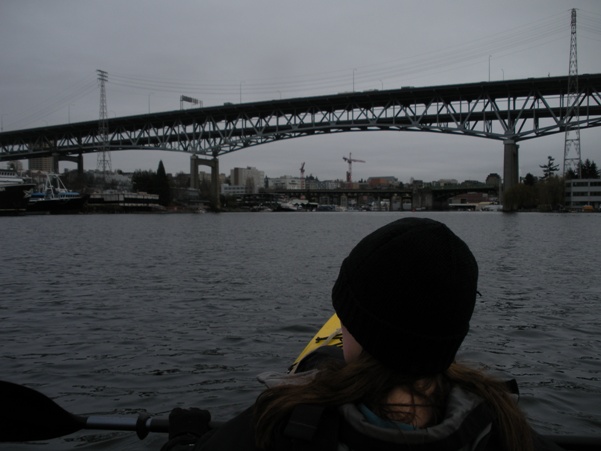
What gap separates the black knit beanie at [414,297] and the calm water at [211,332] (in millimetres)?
1679

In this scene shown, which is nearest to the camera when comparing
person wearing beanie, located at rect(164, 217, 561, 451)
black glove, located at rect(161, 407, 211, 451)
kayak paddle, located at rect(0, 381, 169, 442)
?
person wearing beanie, located at rect(164, 217, 561, 451)

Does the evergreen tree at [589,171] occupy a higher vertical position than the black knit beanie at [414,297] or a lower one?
higher

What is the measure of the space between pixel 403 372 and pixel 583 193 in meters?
107

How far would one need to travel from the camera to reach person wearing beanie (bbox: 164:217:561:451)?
1455mm

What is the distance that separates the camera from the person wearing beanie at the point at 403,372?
1.46 metres

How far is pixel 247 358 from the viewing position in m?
7.55

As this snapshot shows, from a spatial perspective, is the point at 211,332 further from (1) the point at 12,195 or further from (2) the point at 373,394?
(1) the point at 12,195

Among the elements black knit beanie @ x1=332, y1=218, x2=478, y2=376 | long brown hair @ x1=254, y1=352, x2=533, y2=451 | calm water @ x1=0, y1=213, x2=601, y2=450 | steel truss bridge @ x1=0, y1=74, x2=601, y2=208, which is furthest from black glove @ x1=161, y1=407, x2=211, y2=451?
steel truss bridge @ x1=0, y1=74, x2=601, y2=208

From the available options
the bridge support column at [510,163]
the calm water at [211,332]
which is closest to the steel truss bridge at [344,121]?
the bridge support column at [510,163]

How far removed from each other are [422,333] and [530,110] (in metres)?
82.1

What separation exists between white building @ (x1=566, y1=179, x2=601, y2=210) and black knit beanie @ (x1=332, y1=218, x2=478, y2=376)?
10414 cm

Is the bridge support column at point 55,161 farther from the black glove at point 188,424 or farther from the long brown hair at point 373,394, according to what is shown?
the long brown hair at point 373,394

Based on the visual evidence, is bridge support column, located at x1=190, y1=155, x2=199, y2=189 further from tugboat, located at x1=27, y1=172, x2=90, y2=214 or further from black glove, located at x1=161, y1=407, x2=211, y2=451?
black glove, located at x1=161, y1=407, x2=211, y2=451

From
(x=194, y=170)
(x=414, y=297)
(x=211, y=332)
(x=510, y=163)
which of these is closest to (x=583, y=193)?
(x=510, y=163)
